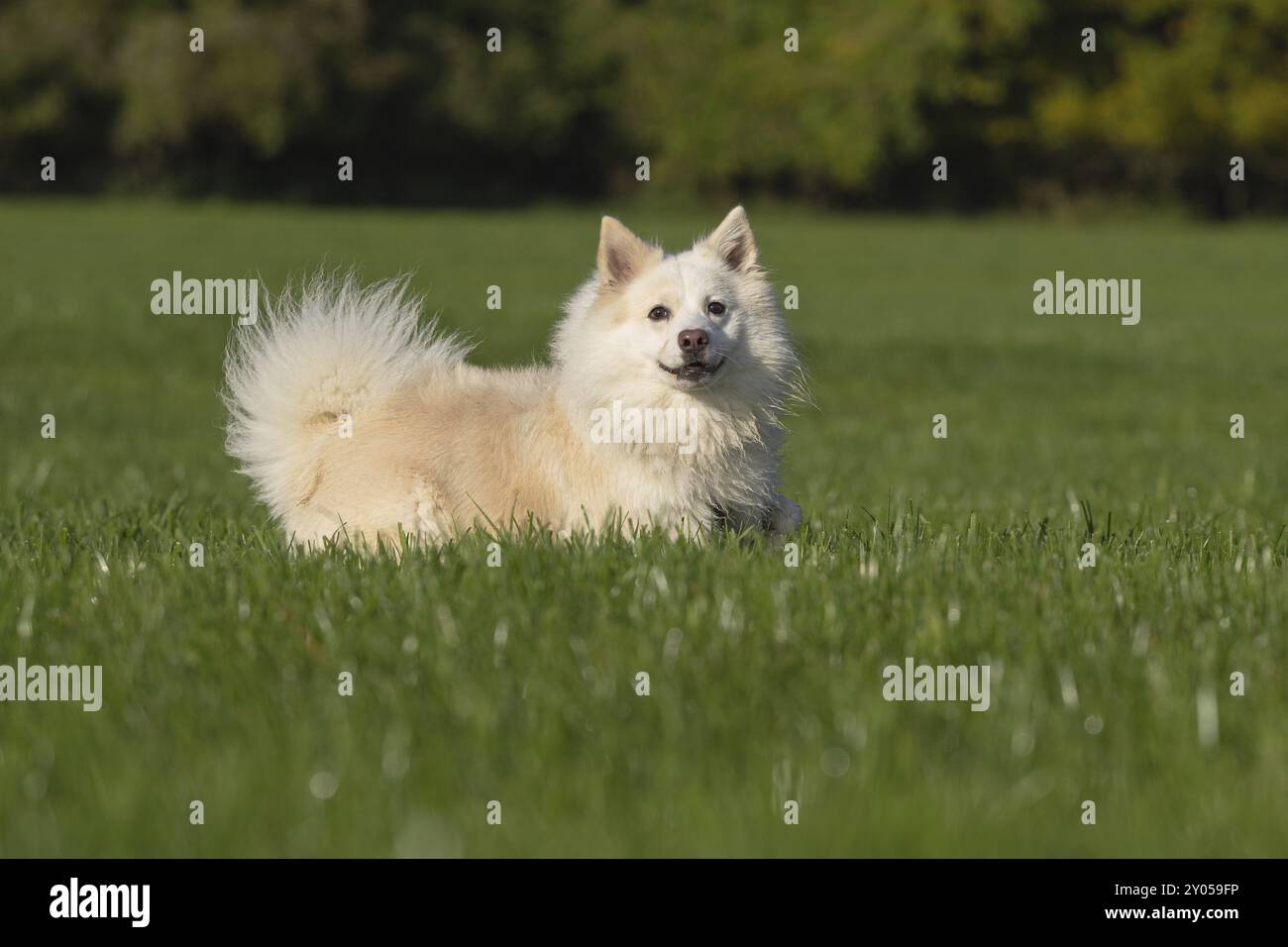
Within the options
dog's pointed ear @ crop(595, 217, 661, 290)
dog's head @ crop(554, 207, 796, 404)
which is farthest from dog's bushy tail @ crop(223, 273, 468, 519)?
dog's pointed ear @ crop(595, 217, 661, 290)

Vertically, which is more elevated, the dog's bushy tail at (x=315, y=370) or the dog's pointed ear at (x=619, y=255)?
the dog's pointed ear at (x=619, y=255)

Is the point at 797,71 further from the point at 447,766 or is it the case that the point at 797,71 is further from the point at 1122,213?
the point at 447,766

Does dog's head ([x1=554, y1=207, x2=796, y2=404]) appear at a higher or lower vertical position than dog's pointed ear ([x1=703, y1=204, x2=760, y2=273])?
lower

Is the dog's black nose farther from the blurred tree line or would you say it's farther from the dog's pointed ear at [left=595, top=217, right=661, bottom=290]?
the blurred tree line

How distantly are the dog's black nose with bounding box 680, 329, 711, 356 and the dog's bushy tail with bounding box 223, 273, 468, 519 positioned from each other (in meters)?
1.44

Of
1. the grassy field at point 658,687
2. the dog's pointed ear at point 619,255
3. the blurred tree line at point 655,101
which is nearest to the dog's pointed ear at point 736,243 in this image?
the dog's pointed ear at point 619,255

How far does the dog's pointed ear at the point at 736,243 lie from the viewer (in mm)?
6996

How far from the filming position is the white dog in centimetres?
658

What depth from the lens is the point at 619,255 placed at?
6.82m

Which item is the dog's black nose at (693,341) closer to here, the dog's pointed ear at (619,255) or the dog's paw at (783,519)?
the dog's pointed ear at (619,255)

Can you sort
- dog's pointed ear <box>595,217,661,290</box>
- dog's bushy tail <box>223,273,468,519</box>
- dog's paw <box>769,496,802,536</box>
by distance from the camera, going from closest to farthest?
dog's pointed ear <box>595,217,661,290</box> < dog's paw <box>769,496,802,536</box> < dog's bushy tail <box>223,273,468,519</box>

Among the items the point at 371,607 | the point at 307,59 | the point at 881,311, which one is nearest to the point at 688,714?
the point at 371,607

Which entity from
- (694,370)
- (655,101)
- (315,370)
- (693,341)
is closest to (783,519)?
(694,370)

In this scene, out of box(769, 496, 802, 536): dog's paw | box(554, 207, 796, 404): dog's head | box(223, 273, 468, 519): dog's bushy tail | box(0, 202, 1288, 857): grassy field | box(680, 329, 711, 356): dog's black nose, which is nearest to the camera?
box(0, 202, 1288, 857): grassy field
